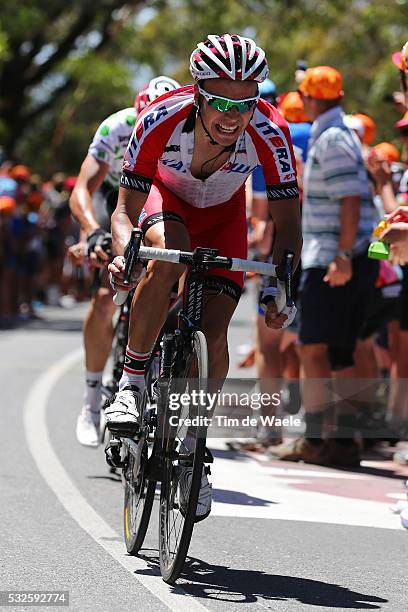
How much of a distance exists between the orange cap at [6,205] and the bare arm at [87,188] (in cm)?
1051

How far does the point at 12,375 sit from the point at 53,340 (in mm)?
4350

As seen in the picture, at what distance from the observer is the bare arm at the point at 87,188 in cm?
880

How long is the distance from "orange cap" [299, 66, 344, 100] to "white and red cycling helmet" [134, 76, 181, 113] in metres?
1.17

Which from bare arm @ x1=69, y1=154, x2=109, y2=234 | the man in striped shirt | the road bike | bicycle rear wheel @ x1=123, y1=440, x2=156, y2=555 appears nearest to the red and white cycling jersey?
the road bike

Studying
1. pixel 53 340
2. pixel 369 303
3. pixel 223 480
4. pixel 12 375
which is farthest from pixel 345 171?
pixel 53 340

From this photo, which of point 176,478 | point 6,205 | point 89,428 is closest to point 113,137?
point 89,428

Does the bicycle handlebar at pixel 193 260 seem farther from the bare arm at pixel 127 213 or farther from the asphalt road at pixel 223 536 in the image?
the asphalt road at pixel 223 536

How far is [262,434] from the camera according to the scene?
10555 mm

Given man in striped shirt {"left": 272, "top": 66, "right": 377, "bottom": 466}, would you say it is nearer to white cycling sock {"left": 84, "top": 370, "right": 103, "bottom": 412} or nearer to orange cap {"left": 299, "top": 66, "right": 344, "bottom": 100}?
orange cap {"left": 299, "top": 66, "right": 344, "bottom": 100}

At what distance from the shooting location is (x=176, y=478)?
6.10 m

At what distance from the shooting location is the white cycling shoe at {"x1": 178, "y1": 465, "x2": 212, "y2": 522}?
5910mm

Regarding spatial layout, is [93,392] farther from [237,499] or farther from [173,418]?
[173,418]

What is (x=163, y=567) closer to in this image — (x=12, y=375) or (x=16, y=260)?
(x=12, y=375)

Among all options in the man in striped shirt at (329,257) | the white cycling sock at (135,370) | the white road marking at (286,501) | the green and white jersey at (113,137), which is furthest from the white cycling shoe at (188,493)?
the man in striped shirt at (329,257)
